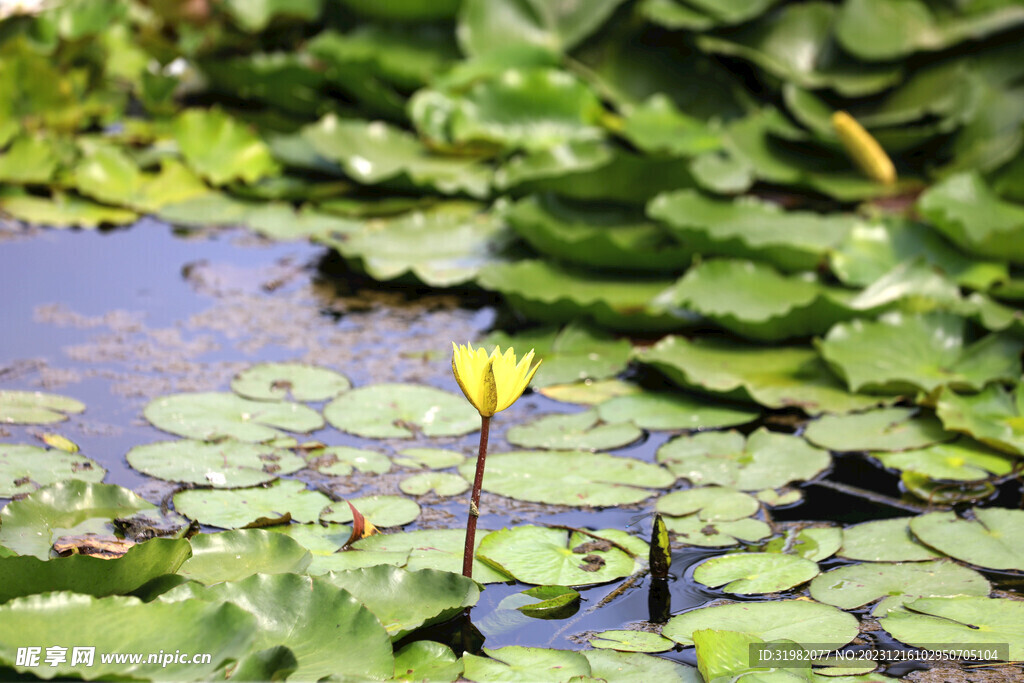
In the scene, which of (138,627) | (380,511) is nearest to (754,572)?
(380,511)

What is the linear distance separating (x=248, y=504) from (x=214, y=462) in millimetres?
164

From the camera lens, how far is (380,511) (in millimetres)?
1633

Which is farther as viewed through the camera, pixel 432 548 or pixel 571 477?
pixel 571 477

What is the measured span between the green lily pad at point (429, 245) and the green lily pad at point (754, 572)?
1244 millimetres

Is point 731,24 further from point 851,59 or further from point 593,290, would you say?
point 593,290

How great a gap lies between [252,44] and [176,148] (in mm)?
769

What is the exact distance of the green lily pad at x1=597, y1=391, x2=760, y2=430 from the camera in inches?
80.9

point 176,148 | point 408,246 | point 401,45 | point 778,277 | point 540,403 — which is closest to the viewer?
point 540,403

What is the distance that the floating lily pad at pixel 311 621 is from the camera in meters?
1.17

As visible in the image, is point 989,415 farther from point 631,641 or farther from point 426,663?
point 426,663

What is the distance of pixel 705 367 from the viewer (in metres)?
2.22

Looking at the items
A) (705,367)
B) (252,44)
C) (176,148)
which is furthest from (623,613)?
(252,44)

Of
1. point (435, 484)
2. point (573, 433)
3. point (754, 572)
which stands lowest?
point (754, 572)

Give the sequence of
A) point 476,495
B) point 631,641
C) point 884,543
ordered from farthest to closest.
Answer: point 884,543 → point 631,641 → point 476,495
